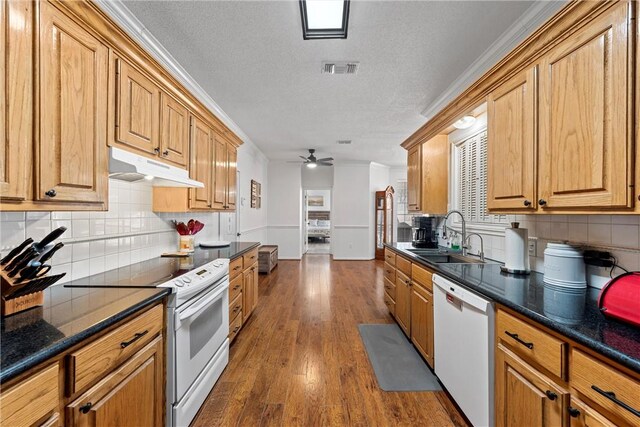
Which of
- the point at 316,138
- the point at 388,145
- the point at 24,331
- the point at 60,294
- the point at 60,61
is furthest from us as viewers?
the point at 388,145

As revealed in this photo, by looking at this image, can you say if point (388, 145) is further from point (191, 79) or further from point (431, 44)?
point (191, 79)

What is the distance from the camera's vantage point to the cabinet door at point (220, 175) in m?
2.96

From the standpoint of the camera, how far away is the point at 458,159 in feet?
10.3

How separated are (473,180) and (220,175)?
9.15 feet

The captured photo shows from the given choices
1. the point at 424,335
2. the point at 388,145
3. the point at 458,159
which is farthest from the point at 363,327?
the point at 388,145

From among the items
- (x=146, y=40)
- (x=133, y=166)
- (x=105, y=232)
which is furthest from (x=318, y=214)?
(x=133, y=166)

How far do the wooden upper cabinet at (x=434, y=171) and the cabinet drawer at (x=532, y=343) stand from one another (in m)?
2.08

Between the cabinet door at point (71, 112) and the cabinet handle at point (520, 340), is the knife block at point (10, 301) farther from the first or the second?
the cabinet handle at point (520, 340)

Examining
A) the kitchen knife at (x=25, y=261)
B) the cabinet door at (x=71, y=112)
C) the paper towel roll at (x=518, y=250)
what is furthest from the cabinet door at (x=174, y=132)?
the paper towel roll at (x=518, y=250)

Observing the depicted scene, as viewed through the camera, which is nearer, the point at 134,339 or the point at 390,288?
the point at 134,339

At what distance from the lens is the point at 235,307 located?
2670mm

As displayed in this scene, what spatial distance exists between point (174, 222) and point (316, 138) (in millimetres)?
2971

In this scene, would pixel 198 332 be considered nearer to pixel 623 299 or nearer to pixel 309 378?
pixel 309 378

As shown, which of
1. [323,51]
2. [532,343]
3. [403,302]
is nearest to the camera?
[532,343]
